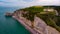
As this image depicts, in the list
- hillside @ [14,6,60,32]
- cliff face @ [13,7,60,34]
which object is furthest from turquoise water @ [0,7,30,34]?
hillside @ [14,6,60,32]

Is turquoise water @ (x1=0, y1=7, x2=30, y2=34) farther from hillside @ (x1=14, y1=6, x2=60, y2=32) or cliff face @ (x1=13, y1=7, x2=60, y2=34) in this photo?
hillside @ (x1=14, y1=6, x2=60, y2=32)

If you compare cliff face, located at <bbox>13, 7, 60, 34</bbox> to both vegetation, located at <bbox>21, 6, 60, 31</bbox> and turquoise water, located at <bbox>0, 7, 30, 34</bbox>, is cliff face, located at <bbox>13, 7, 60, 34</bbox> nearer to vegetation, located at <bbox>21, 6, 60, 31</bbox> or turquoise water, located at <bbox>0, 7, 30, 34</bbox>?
vegetation, located at <bbox>21, 6, 60, 31</bbox>

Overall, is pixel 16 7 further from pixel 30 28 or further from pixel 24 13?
pixel 30 28

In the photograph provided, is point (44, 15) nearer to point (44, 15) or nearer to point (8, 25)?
point (44, 15)

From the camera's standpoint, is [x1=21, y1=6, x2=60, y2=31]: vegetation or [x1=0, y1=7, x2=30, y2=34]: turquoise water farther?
[x1=0, y1=7, x2=30, y2=34]: turquoise water

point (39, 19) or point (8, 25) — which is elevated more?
point (39, 19)

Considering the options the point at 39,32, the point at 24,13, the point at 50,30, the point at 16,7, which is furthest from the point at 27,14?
the point at 50,30

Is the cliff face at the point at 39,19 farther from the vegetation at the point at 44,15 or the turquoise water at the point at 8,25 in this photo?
the turquoise water at the point at 8,25

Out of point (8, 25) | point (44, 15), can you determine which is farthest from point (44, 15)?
point (8, 25)
